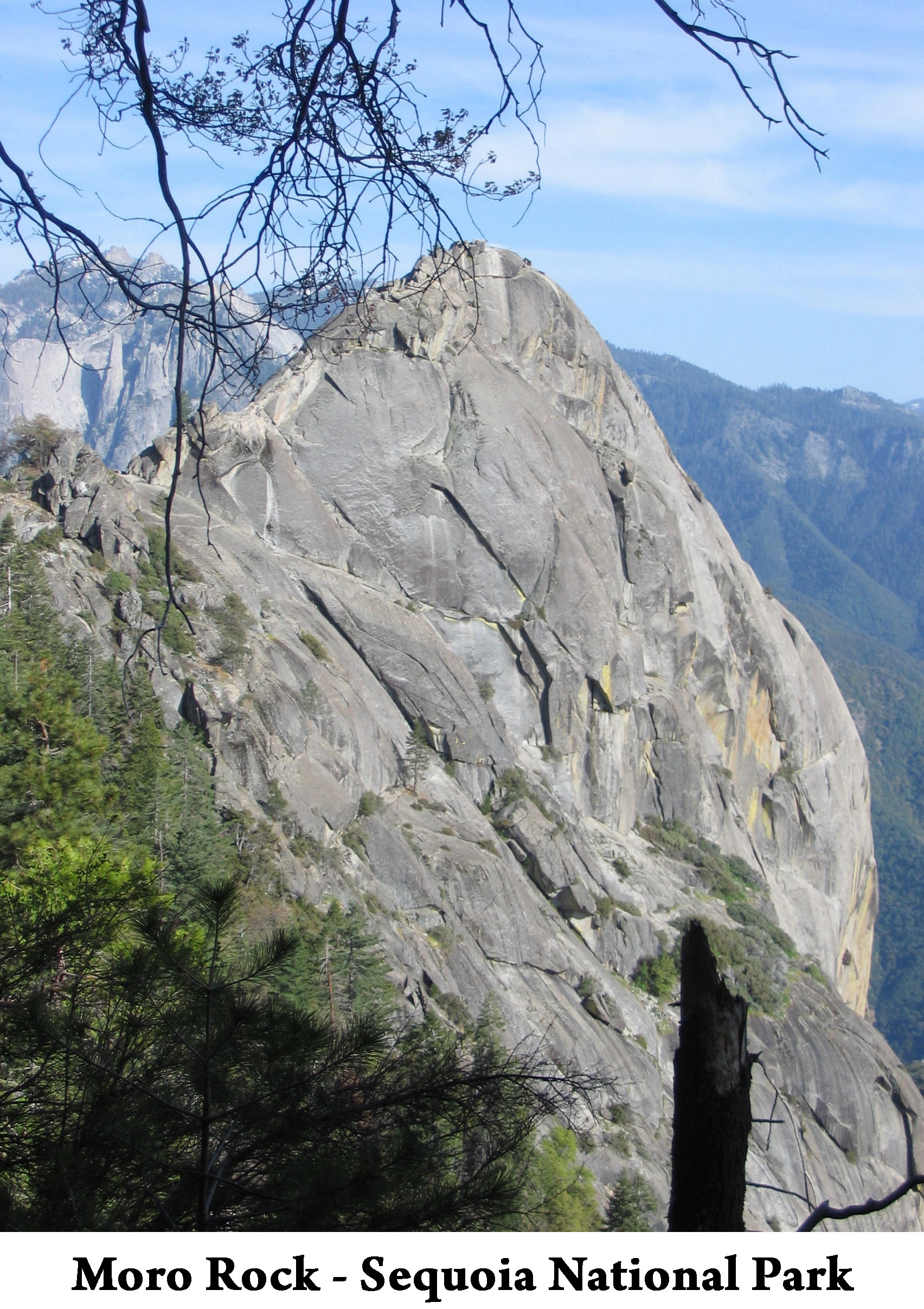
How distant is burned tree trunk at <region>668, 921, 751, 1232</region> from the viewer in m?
4.15

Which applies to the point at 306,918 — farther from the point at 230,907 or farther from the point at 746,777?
the point at 746,777

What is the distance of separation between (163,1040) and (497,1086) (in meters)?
1.63

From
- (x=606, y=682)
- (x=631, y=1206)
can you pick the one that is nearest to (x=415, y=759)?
(x=606, y=682)

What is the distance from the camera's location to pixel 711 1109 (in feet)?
13.8

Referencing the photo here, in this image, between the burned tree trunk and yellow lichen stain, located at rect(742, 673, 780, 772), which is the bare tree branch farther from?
yellow lichen stain, located at rect(742, 673, 780, 772)

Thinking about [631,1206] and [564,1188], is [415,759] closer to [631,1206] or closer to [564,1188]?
[631,1206]

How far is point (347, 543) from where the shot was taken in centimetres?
3809

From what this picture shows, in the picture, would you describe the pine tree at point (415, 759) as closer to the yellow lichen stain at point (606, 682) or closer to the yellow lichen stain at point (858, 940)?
the yellow lichen stain at point (606, 682)

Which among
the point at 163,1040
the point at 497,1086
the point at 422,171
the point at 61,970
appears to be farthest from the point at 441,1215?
the point at 422,171

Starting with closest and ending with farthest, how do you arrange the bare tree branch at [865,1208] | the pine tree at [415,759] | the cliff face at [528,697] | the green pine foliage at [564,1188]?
the bare tree branch at [865,1208], the green pine foliage at [564,1188], the cliff face at [528,697], the pine tree at [415,759]

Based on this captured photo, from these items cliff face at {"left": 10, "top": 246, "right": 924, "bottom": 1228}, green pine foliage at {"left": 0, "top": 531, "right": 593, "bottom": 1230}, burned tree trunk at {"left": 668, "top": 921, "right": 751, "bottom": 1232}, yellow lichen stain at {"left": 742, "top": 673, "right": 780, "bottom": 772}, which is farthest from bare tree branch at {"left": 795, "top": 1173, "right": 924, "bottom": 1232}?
yellow lichen stain at {"left": 742, "top": 673, "right": 780, "bottom": 772}

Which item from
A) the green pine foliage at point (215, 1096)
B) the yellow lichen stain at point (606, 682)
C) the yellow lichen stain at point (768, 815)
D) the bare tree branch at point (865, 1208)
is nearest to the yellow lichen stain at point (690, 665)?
the yellow lichen stain at point (606, 682)

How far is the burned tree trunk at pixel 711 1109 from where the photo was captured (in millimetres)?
4148

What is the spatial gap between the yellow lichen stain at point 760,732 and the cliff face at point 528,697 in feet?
0.64
